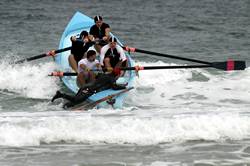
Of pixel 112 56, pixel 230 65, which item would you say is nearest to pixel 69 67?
pixel 112 56

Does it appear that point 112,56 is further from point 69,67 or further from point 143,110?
point 69,67

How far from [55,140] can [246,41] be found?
1164cm

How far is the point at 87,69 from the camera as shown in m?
11.8

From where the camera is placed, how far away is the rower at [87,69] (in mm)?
11797

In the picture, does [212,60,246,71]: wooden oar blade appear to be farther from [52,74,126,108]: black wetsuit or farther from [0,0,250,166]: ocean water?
[52,74,126,108]: black wetsuit

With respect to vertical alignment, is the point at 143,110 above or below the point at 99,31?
below

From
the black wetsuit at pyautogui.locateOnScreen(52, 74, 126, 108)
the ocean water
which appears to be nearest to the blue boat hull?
the black wetsuit at pyautogui.locateOnScreen(52, 74, 126, 108)

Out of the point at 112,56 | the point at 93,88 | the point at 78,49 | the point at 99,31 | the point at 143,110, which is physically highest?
the point at 99,31

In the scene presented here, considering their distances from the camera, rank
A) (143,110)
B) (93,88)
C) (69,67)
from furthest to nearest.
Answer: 1. (69,67)
2. (143,110)
3. (93,88)

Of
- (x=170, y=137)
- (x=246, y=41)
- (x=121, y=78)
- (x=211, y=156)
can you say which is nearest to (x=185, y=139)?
(x=170, y=137)

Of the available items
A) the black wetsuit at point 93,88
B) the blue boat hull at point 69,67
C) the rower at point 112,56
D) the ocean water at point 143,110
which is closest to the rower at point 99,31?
the blue boat hull at point 69,67

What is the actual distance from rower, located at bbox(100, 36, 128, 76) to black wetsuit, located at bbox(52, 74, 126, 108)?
79cm

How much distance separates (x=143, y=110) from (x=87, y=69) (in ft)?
4.57

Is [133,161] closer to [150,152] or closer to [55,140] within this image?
[150,152]
